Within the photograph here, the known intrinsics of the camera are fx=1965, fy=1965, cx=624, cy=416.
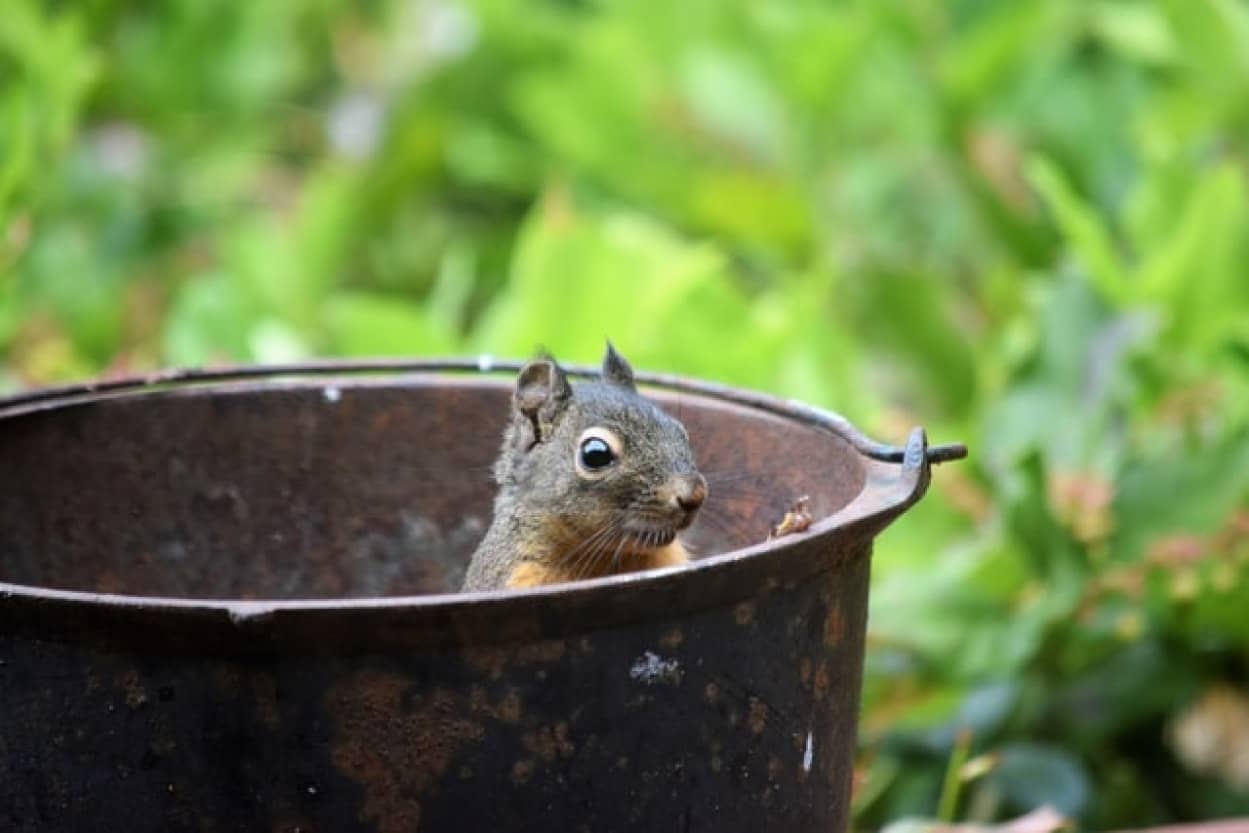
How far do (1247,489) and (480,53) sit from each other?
2.97m

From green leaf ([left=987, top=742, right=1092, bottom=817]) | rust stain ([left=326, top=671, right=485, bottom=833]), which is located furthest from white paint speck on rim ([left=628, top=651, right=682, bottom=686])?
green leaf ([left=987, top=742, right=1092, bottom=817])

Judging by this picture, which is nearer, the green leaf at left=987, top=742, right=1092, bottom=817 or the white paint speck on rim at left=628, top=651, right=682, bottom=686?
the white paint speck on rim at left=628, top=651, right=682, bottom=686

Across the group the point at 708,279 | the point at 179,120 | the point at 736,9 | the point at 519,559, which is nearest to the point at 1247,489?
the point at 708,279

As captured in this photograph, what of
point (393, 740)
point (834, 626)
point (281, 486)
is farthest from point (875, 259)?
point (393, 740)

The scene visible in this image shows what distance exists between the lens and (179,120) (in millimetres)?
4707

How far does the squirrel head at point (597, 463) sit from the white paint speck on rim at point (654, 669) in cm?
33

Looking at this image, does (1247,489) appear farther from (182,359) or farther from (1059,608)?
(182,359)

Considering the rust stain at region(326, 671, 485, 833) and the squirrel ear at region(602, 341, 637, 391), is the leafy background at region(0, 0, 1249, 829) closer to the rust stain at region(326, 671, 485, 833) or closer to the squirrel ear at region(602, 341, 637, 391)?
the squirrel ear at region(602, 341, 637, 391)

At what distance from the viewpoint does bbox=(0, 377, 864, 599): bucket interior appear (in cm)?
216

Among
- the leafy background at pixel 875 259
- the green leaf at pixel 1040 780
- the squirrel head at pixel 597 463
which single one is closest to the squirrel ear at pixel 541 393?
the squirrel head at pixel 597 463

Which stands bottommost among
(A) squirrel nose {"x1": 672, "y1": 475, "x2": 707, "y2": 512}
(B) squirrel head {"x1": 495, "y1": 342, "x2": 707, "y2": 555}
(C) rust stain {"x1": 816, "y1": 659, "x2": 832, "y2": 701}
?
(C) rust stain {"x1": 816, "y1": 659, "x2": 832, "y2": 701}

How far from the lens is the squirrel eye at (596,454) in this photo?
1912mm

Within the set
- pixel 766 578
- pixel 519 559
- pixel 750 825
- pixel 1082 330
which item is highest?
pixel 1082 330

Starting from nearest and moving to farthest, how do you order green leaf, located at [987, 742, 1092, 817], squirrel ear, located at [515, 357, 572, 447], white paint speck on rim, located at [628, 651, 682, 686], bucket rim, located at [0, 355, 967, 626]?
1. bucket rim, located at [0, 355, 967, 626]
2. white paint speck on rim, located at [628, 651, 682, 686]
3. squirrel ear, located at [515, 357, 572, 447]
4. green leaf, located at [987, 742, 1092, 817]
